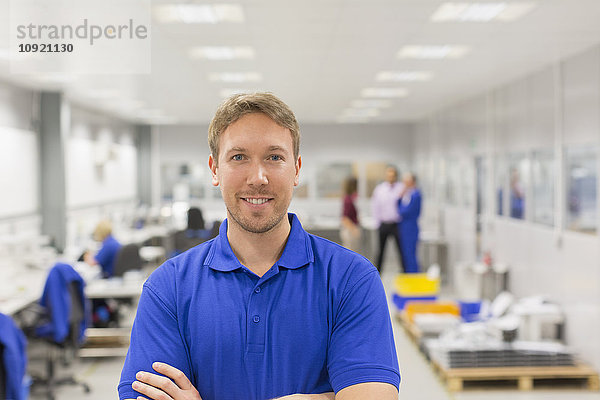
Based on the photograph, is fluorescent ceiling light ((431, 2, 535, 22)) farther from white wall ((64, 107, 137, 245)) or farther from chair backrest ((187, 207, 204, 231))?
chair backrest ((187, 207, 204, 231))

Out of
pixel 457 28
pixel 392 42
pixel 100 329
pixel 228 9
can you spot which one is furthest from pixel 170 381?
pixel 100 329

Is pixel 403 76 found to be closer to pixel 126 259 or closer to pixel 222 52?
pixel 222 52

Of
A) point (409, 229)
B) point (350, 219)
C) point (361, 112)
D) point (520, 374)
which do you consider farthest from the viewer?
point (361, 112)

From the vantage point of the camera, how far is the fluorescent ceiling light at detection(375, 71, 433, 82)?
7.23 m

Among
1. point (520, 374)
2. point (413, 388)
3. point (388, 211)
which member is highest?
point (388, 211)

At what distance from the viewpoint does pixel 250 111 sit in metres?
1.47

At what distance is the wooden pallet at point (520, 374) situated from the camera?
5062mm

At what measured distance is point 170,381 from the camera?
1423 mm

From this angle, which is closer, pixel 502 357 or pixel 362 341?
pixel 362 341

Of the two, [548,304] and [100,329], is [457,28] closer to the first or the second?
[548,304]

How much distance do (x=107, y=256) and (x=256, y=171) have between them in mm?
5663

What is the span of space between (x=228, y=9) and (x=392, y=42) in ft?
5.48

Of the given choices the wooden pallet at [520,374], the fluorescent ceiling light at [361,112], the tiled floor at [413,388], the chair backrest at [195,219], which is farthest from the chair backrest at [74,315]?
the fluorescent ceiling light at [361,112]

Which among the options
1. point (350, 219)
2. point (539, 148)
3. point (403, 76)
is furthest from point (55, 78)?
point (539, 148)
